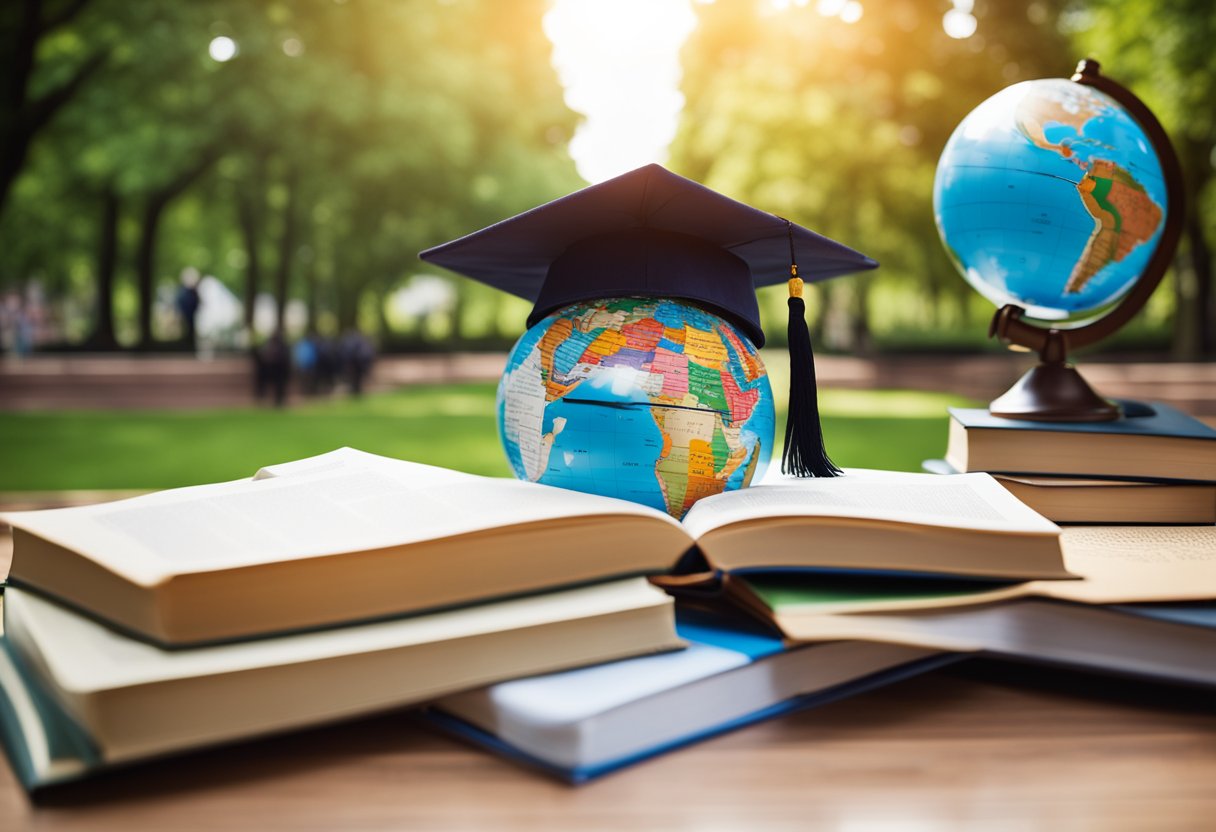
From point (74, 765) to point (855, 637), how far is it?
2.38 feet

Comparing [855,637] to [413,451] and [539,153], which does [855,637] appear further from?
[539,153]

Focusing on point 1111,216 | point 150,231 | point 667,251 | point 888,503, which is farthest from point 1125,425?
point 150,231

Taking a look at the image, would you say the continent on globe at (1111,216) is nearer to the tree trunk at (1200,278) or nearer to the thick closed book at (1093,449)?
the thick closed book at (1093,449)

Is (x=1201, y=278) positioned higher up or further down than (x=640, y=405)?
higher up

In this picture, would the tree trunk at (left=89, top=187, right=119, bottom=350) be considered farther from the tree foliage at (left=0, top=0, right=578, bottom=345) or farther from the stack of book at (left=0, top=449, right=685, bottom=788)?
the stack of book at (left=0, top=449, right=685, bottom=788)

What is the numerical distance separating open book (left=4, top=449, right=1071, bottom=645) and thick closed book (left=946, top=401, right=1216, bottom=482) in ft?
1.58

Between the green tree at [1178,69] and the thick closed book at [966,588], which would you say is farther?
the green tree at [1178,69]

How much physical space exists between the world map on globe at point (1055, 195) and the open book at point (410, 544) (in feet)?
2.51

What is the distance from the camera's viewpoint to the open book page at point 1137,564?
1107 mm

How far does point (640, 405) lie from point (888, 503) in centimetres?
40

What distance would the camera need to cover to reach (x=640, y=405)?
5.01 feet

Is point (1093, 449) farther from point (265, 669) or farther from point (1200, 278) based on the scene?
point (1200, 278)

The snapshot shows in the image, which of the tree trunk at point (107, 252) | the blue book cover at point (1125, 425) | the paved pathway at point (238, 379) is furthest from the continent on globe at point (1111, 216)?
the tree trunk at point (107, 252)

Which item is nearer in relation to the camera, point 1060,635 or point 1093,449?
point 1060,635
